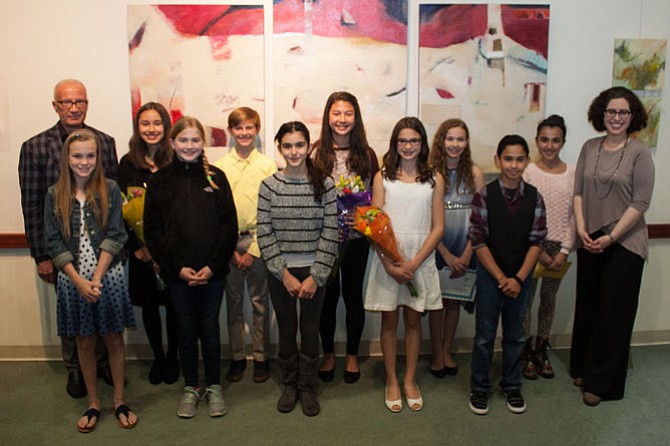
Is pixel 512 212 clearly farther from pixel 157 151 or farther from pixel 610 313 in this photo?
pixel 157 151

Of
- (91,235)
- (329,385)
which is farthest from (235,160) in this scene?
(329,385)

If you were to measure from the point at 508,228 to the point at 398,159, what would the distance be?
2.22 ft

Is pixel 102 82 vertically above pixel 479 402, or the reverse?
pixel 102 82

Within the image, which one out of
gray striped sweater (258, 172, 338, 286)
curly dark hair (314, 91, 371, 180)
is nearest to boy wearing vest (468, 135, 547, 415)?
curly dark hair (314, 91, 371, 180)

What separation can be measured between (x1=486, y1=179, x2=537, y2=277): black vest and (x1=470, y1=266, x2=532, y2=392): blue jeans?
0.12m

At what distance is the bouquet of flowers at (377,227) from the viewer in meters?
2.72

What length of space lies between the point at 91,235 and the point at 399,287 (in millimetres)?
1595

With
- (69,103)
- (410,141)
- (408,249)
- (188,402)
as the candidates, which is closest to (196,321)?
(188,402)

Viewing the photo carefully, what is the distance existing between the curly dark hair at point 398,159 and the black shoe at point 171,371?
1.71 m

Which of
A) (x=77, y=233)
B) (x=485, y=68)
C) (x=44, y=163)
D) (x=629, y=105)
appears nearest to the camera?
(x=77, y=233)

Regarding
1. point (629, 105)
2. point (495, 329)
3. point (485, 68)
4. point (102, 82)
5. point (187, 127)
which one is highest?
point (485, 68)

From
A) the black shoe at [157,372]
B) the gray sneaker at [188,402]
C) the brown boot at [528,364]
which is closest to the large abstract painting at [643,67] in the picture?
the brown boot at [528,364]

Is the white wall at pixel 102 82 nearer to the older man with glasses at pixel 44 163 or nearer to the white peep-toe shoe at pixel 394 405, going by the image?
the older man with glasses at pixel 44 163

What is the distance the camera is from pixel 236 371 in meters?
3.36
